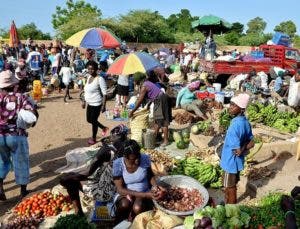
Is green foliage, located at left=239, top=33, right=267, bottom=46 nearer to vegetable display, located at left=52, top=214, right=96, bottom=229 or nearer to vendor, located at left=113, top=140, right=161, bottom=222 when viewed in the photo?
vendor, located at left=113, top=140, right=161, bottom=222

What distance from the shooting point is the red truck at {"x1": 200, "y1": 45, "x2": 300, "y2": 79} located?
634 inches

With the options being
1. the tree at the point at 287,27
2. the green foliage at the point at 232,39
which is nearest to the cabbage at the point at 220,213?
the green foliage at the point at 232,39

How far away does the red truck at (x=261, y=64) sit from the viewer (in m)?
16.1

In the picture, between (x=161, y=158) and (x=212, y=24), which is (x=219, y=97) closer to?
(x=161, y=158)

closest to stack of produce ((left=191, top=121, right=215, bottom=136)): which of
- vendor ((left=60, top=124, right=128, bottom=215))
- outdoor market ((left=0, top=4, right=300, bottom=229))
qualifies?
outdoor market ((left=0, top=4, right=300, bottom=229))

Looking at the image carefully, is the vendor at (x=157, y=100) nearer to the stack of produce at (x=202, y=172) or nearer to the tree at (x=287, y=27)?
the stack of produce at (x=202, y=172)

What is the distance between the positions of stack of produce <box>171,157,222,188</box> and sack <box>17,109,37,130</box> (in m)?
2.39

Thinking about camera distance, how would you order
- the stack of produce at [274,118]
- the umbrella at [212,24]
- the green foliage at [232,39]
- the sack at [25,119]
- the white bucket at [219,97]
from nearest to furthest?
1. the sack at [25,119]
2. the stack of produce at [274,118]
3. the white bucket at [219,97]
4. the umbrella at [212,24]
5. the green foliage at [232,39]

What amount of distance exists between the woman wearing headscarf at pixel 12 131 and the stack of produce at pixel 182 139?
3406 mm

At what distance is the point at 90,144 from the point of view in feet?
27.5

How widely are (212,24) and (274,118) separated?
11671 mm

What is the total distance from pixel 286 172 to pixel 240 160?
2.16 metres

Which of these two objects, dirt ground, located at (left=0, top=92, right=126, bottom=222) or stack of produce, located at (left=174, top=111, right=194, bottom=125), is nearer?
dirt ground, located at (left=0, top=92, right=126, bottom=222)

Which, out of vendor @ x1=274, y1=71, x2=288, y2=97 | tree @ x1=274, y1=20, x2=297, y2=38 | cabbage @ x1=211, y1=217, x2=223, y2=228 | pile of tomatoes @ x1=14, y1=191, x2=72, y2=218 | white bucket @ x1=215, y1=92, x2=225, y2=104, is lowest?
pile of tomatoes @ x1=14, y1=191, x2=72, y2=218
